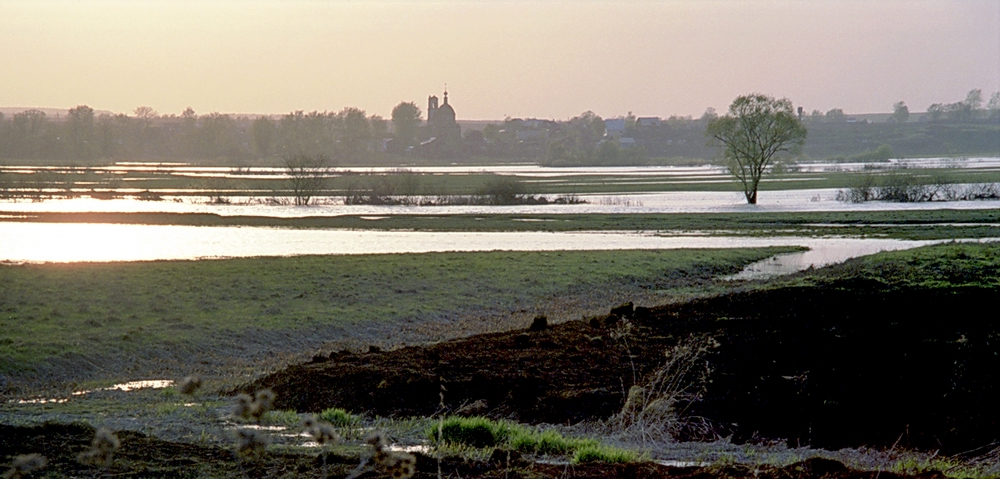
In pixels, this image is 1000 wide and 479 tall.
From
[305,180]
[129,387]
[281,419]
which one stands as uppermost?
[305,180]

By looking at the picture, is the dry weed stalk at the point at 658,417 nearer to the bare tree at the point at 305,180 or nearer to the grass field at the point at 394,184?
the bare tree at the point at 305,180

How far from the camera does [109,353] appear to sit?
17.4 metres

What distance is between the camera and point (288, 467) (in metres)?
7.61

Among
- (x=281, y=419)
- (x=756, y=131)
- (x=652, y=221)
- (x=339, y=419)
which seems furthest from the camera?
(x=756, y=131)

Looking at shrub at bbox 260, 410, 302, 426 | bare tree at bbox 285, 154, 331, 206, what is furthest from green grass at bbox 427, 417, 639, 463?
bare tree at bbox 285, 154, 331, 206

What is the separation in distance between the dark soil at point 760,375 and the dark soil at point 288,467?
142 centimetres

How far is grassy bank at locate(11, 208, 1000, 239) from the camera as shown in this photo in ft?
160

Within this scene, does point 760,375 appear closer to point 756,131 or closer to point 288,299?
point 288,299

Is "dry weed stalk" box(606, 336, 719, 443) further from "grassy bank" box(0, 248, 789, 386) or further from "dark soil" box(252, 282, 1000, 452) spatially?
"grassy bank" box(0, 248, 789, 386)

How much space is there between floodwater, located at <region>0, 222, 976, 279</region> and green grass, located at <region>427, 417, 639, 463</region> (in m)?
22.4

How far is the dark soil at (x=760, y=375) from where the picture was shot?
10711mm

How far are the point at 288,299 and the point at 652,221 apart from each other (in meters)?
34.8

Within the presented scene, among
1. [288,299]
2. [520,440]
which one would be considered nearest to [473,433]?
[520,440]

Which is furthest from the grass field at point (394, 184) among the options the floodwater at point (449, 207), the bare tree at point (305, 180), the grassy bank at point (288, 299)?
the grassy bank at point (288, 299)
